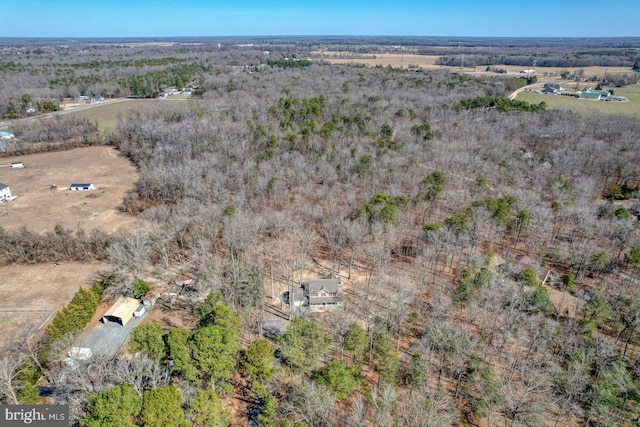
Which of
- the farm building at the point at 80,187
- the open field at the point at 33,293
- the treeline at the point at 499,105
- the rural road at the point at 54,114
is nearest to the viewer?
the open field at the point at 33,293

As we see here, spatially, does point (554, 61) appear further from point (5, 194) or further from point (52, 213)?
point (5, 194)

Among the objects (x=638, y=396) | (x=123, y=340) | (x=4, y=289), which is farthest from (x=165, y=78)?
(x=638, y=396)

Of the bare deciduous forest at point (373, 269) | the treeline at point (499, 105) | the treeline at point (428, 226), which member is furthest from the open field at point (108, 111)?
the treeline at point (499, 105)

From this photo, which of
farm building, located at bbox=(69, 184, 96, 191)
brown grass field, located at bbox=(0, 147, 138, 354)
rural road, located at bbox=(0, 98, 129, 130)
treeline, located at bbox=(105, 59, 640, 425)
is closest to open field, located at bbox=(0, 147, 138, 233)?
brown grass field, located at bbox=(0, 147, 138, 354)

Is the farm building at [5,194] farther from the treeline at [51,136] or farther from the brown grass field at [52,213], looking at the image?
the treeline at [51,136]

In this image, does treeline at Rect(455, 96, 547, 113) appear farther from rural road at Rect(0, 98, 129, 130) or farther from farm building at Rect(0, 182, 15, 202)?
rural road at Rect(0, 98, 129, 130)

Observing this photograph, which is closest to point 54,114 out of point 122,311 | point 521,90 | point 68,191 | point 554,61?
point 68,191
